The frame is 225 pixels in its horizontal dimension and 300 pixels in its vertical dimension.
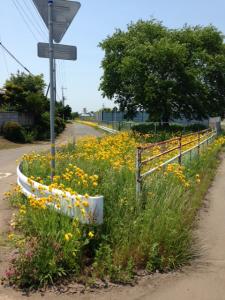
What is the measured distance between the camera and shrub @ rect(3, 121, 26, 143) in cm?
2931

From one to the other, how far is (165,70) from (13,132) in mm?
11297

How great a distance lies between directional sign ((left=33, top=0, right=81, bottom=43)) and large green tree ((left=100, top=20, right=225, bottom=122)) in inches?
837

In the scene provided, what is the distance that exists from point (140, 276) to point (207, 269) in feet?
2.83

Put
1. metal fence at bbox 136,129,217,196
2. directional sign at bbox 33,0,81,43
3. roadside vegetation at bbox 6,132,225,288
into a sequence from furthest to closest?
directional sign at bbox 33,0,81,43 → metal fence at bbox 136,129,217,196 → roadside vegetation at bbox 6,132,225,288

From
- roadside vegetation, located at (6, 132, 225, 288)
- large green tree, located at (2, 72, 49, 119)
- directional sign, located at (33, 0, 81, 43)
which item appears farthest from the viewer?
large green tree, located at (2, 72, 49, 119)

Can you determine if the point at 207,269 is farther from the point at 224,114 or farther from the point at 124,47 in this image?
the point at 224,114

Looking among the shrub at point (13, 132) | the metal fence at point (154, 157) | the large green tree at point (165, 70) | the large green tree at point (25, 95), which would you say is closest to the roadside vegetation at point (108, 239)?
the metal fence at point (154, 157)

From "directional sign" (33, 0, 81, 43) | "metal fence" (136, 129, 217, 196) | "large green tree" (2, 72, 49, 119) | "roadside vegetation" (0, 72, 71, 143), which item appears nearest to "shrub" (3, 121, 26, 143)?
"roadside vegetation" (0, 72, 71, 143)

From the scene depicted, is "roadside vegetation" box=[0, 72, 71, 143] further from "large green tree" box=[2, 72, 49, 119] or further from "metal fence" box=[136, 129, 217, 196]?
"metal fence" box=[136, 129, 217, 196]

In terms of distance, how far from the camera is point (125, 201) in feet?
19.2

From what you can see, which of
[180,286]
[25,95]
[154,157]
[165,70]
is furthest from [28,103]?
[180,286]

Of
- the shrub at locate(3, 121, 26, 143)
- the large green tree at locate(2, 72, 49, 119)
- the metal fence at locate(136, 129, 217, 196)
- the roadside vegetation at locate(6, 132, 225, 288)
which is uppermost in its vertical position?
the large green tree at locate(2, 72, 49, 119)

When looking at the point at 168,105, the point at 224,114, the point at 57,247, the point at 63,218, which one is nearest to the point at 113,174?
the point at 63,218

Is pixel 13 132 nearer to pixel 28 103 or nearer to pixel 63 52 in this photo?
pixel 28 103
